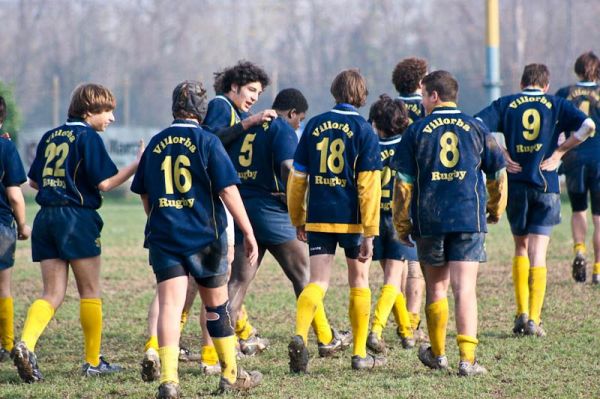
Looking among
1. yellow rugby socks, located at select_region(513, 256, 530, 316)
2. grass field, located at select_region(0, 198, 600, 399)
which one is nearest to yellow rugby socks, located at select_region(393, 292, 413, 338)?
grass field, located at select_region(0, 198, 600, 399)

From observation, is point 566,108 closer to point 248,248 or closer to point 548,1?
point 248,248

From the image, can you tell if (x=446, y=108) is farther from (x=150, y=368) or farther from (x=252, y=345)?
(x=150, y=368)

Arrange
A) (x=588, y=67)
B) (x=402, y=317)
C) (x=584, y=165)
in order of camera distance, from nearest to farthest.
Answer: (x=402, y=317) → (x=588, y=67) → (x=584, y=165)

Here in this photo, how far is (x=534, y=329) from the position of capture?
25.3ft

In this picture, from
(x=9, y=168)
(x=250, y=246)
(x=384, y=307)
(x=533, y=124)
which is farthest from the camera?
(x=533, y=124)

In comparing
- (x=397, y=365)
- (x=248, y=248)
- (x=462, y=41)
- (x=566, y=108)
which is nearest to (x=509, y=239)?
(x=566, y=108)

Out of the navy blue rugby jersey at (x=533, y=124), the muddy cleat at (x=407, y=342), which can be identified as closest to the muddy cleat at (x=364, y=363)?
the muddy cleat at (x=407, y=342)

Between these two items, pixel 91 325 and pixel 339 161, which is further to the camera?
pixel 91 325

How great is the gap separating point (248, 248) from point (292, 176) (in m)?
0.93

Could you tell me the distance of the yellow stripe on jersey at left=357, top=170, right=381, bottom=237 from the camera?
A: 6.52 metres

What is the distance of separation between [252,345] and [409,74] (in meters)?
2.37

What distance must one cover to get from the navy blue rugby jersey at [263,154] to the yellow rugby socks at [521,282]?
6.83 ft

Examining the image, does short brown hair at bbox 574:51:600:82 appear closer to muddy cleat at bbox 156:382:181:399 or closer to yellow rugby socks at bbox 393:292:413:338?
yellow rugby socks at bbox 393:292:413:338

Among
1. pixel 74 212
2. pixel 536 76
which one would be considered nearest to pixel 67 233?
pixel 74 212
